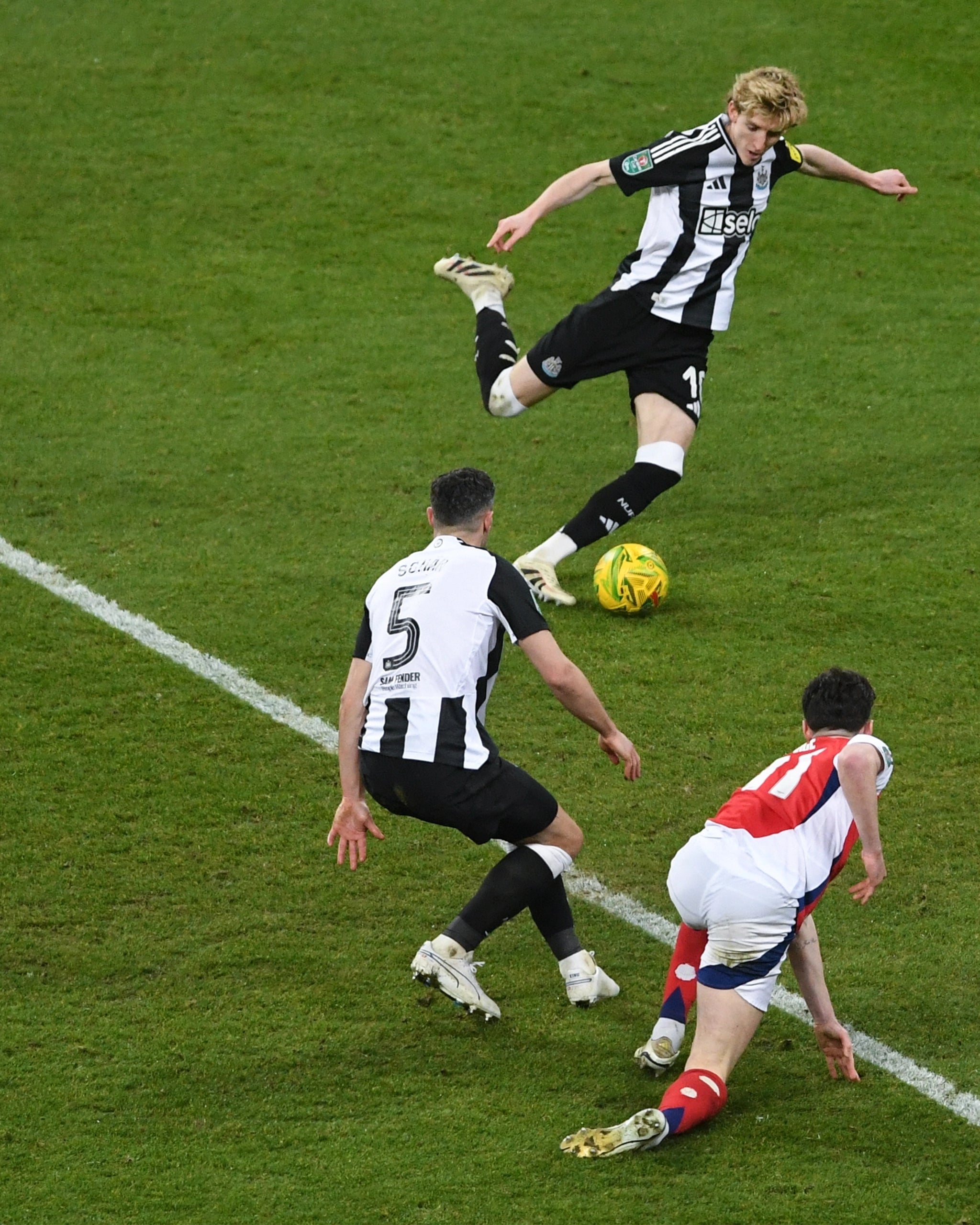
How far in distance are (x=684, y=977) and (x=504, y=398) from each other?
143 inches

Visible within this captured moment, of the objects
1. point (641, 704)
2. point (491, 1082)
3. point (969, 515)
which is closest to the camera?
point (491, 1082)

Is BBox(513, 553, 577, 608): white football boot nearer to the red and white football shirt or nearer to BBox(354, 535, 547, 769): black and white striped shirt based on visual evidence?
BBox(354, 535, 547, 769): black and white striped shirt

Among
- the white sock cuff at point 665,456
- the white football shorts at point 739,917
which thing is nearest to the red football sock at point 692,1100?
the white football shorts at point 739,917

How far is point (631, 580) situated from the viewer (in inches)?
284

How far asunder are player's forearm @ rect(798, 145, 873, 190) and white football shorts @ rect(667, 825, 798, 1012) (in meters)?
4.06

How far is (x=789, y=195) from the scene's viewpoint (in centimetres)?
1220

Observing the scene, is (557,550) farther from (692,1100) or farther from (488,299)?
(692,1100)

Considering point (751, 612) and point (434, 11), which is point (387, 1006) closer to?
point (751, 612)

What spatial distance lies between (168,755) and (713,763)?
6.94ft

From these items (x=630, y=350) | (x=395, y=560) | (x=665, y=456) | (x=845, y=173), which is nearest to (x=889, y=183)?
(x=845, y=173)

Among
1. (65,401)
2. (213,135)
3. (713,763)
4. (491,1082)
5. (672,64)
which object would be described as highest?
(672,64)

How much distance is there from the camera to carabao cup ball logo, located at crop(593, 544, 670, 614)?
7203 millimetres

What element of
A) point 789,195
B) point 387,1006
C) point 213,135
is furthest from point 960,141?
point 387,1006

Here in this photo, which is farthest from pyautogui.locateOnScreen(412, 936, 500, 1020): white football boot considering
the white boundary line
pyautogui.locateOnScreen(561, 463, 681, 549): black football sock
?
pyautogui.locateOnScreen(561, 463, 681, 549): black football sock
